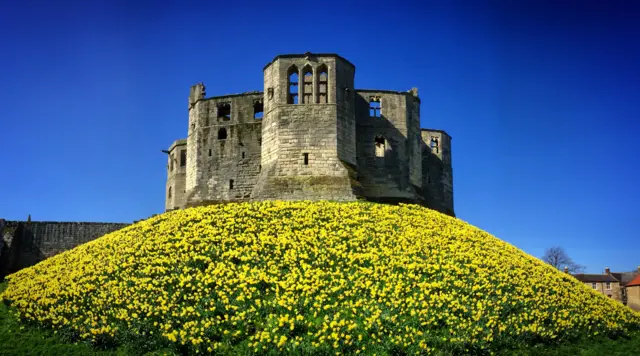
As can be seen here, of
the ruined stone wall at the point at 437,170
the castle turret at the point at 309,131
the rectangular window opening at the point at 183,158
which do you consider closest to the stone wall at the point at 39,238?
the rectangular window opening at the point at 183,158

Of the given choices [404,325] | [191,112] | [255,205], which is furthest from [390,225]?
[191,112]

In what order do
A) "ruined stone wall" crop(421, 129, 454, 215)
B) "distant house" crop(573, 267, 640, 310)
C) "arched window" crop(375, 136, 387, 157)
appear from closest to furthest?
"arched window" crop(375, 136, 387, 157), "ruined stone wall" crop(421, 129, 454, 215), "distant house" crop(573, 267, 640, 310)

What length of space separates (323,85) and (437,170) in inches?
619

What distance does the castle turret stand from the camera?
3712 cm

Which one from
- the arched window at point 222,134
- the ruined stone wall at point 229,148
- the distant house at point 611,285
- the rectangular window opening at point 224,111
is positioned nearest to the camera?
the ruined stone wall at point 229,148

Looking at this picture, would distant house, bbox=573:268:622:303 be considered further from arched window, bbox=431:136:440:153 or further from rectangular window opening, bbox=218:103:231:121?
rectangular window opening, bbox=218:103:231:121

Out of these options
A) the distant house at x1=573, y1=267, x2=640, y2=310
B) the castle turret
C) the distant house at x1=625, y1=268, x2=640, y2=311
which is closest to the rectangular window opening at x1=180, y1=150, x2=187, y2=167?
the castle turret

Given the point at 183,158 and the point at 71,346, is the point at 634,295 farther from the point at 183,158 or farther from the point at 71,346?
the point at 71,346

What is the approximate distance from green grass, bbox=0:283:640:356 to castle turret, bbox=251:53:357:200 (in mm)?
15453

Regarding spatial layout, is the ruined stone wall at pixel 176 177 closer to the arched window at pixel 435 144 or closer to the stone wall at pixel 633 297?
the arched window at pixel 435 144

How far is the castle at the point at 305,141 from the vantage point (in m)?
37.7

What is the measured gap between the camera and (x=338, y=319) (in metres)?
21.8

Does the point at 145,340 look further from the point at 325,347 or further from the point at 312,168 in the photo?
the point at 312,168

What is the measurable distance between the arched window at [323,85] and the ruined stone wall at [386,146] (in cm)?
325
